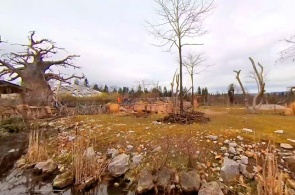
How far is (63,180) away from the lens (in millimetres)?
4383

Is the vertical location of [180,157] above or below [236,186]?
above

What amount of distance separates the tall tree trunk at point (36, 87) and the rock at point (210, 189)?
13.0 meters

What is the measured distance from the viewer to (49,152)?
19.7 ft

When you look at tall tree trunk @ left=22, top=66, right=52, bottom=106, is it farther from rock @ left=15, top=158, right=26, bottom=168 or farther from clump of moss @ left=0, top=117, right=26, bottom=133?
rock @ left=15, top=158, right=26, bottom=168

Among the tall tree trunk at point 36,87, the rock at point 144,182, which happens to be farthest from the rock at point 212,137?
the tall tree trunk at point 36,87

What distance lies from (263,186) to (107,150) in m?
3.40

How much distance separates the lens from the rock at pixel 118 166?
182 inches

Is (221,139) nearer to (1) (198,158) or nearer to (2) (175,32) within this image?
(1) (198,158)

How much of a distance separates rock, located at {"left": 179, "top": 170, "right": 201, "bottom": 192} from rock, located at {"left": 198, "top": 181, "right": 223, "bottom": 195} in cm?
17

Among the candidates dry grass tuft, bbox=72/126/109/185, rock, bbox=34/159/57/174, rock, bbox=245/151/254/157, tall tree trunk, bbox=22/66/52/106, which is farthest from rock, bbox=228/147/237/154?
tall tree trunk, bbox=22/66/52/106

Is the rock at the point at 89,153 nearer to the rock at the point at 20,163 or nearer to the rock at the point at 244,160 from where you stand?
the rock at the point at 20,163

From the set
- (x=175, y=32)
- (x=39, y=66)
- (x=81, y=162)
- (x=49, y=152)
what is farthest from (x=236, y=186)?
(x=39, y=66)

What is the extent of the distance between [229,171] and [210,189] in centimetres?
69

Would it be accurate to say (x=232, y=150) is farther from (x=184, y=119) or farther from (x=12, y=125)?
(x=12, y=125)
